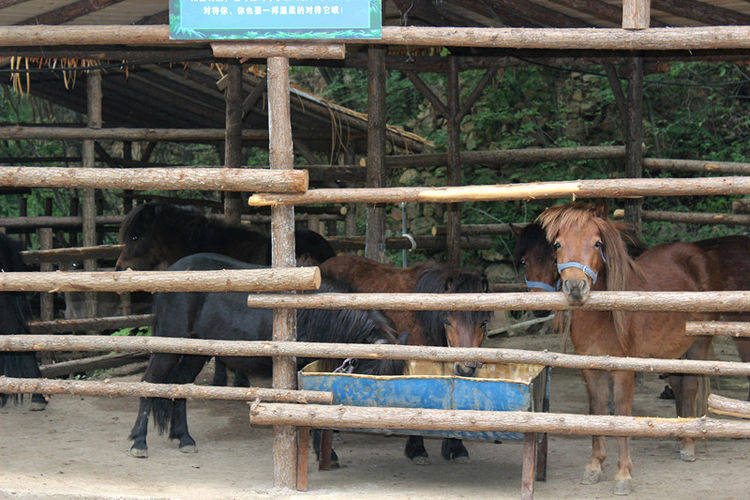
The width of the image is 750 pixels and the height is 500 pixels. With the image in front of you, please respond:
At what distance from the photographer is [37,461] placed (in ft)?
18.2

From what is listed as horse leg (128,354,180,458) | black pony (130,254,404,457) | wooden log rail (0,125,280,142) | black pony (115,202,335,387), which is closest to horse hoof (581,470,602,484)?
black pony (130,254,404,457)

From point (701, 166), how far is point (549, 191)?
14.4 ft

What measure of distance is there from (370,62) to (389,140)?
3478mm

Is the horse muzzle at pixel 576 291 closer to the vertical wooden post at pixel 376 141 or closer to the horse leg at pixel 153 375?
the horse leg at pixel 153 375

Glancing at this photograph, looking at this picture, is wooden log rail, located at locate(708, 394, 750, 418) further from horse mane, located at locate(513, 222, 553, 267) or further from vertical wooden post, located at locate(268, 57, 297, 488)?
vertical wooden post, located at locate(268, 57, 297, 488)

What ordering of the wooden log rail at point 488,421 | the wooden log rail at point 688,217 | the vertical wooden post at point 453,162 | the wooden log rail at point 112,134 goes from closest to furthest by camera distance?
the wooden log rail at point 488,421
the wooden log rail at point 688,217
the wooden log rail at point 112,134
the vertical wooden post at point 453,162

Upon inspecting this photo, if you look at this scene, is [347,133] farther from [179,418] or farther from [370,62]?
[179,418]

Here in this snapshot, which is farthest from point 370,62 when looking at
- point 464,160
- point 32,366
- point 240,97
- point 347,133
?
point 32,366

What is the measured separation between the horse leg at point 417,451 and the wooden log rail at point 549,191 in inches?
73.9

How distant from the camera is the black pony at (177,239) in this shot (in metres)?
8.02

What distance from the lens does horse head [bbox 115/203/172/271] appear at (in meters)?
7.98

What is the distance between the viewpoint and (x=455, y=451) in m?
5.88

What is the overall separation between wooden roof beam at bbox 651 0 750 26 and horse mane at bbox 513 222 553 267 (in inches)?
98.1

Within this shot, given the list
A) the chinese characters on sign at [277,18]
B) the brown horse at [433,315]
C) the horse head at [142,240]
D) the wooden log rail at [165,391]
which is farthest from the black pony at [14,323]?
the chinese characters on sign at [277,18]
